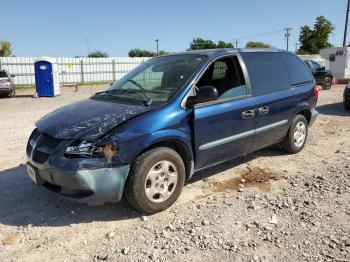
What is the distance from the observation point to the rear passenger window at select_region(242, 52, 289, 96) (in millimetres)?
5043

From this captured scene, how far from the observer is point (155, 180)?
3887mm

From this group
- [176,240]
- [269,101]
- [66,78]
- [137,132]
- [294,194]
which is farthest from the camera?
[66,78]

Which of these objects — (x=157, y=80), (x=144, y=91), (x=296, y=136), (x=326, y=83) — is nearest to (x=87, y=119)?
(x=144, y=91)

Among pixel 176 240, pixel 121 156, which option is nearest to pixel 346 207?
pixel 176 240

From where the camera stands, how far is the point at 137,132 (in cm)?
364

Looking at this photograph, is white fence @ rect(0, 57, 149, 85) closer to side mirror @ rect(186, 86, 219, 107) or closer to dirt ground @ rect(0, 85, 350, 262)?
dirt ground @ rect(0, 85, 350, 262)

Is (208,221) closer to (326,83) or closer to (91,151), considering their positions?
(91,151)

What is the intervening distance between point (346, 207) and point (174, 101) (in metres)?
2.31

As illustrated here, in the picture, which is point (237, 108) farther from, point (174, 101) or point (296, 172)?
point (296, 172)

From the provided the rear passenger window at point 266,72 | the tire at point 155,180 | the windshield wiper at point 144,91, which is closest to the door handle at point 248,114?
the rear passenger window at point 266,72

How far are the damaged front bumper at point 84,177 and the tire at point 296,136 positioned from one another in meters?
3.39

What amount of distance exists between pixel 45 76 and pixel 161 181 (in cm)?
1624

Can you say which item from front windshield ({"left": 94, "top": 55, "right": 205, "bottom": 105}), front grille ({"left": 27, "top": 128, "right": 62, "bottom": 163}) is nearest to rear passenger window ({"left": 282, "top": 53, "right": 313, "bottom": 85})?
front windshield ({"left": 94, "top": 55, "right": 205, "bottom": 105})

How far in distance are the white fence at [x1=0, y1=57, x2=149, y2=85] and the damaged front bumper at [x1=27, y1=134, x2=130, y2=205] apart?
25.5m
